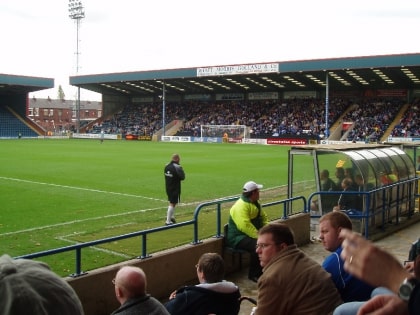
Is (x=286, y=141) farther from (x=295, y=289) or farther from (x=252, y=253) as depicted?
(x=295, y=289)

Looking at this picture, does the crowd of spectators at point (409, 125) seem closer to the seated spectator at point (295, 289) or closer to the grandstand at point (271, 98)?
the grandstand at point (271, 98)

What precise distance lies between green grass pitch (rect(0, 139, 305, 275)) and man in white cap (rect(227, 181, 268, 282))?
187 cm

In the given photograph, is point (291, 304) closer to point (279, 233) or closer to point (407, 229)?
point (279, 233)

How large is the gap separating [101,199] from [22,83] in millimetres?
54645

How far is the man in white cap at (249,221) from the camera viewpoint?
8.33 metres

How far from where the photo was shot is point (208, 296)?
4.62 metres

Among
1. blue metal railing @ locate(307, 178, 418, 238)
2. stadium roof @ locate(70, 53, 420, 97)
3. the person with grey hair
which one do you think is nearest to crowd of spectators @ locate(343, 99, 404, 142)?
stadium roof @ locate(70, 53, 420, 97)

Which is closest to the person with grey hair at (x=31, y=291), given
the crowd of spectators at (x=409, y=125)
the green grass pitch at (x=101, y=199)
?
the green grass pitch at (x=101, y=199)

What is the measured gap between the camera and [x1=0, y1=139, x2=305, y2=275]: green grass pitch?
1047 cm

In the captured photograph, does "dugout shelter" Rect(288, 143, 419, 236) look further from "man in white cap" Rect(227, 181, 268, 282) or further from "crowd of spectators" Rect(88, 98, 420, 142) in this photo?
"crowd of spectators" Rect(88, 98, 420, 142)

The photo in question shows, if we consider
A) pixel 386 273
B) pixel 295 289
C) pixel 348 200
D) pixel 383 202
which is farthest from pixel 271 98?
pixel 386 273

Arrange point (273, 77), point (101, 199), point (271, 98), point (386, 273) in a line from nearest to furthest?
point (386, 273), point (101, 199), point (273, 77), point (271, 98)

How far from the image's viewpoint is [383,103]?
2440 inches

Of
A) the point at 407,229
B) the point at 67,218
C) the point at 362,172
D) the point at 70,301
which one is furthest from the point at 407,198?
the point at 70,301
